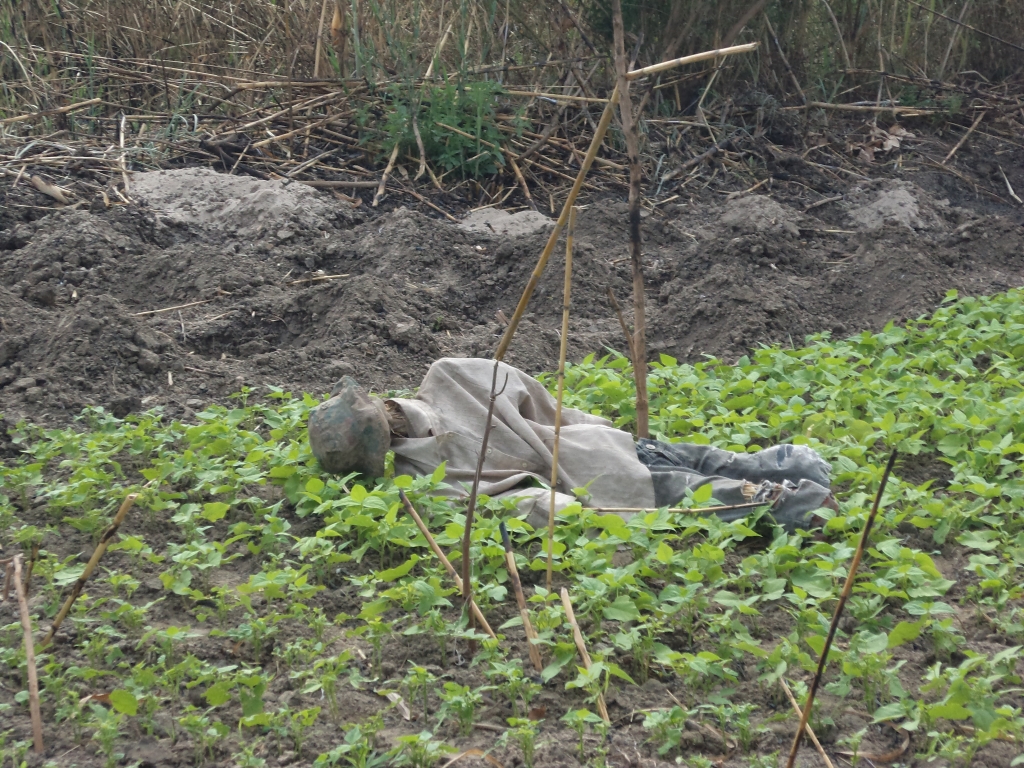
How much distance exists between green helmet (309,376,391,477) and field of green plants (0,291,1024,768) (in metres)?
0.10

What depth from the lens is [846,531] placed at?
3.16 metres

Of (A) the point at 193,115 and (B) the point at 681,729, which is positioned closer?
(B) the point at 681,729

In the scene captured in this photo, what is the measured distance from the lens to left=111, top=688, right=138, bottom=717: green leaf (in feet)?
7.27

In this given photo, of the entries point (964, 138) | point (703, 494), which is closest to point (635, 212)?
point (703, 494)


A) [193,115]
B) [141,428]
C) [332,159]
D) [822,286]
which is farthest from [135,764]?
[193,115]

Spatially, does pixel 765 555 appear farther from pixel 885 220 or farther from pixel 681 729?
pixel 885 220

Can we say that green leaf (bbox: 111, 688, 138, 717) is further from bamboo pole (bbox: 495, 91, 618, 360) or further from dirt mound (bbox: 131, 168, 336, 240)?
dirt mound (bbox: 131, 168, 336, 240)

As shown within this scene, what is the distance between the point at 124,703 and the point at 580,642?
102 centimetres

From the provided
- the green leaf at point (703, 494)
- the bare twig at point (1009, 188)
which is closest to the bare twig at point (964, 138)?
the bare twig at point (1009, 188)

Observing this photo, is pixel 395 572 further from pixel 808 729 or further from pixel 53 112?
pixel 53 112

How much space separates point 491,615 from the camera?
285 cm

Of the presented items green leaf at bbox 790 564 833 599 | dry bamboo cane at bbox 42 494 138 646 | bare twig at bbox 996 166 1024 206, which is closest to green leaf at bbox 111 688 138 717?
dry bamboo cane at bbox 42 494 138 646

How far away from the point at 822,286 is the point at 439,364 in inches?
136

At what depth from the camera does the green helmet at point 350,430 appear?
3.45 meters
